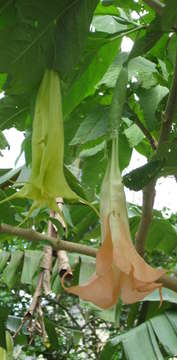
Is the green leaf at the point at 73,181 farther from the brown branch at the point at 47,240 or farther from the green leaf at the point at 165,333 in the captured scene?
the green leaf at the point at 165,333

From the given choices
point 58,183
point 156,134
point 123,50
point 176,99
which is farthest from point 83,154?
point 58,183

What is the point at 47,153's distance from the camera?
43 centimetres

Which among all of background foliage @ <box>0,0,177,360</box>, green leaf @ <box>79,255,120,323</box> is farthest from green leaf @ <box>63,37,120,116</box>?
green leaf @ <box>79,255,120,323</box>

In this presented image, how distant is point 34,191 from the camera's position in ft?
1.35

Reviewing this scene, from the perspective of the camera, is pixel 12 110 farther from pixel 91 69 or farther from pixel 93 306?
pixel 93 306

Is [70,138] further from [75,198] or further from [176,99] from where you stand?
[75,198]

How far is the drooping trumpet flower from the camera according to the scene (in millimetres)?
411

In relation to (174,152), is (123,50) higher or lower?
higher

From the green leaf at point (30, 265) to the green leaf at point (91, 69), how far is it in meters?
0.52

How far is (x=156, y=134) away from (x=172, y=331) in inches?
16.1

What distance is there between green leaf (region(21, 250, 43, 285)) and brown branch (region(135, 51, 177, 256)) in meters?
0.40

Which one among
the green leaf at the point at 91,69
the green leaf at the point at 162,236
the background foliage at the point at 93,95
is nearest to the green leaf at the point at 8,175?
the background foliage at the point at 93,95

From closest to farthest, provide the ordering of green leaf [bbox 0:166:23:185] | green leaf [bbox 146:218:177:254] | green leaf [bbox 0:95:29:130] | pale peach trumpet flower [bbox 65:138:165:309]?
pale peach trumpet flower [bbox 65:138:165:309], green leaf [bbox 0:95:29:130], green leaf [bbox 0:166:23:185], green leaf [bbox 146:218:177:254]

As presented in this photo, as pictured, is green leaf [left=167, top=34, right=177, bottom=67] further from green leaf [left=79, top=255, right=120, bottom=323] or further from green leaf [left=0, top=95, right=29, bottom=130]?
green leaf [left=79, top=255, right=120, bottom=323]
